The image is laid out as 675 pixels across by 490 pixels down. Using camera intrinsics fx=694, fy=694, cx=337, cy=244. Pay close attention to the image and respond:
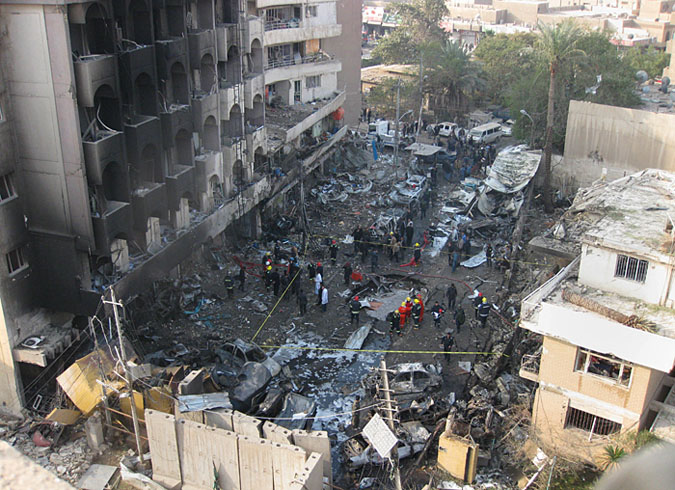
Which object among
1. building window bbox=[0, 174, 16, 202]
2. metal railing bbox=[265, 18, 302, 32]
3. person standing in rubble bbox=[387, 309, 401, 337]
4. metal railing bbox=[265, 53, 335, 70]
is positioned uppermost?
metal railing bbox=[265, 18, 302, 32]

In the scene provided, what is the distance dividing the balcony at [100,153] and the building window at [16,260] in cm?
295

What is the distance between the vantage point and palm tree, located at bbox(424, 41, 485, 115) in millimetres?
52906

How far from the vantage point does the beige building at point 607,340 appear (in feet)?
54.6

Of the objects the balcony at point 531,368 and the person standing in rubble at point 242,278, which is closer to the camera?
the balcony at point 531,368

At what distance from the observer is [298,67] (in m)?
38.8

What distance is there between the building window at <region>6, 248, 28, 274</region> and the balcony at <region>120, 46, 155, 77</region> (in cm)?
619

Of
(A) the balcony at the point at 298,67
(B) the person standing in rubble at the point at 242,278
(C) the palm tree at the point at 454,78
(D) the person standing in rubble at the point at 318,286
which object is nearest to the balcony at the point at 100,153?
(B) the person standing in rubble at the point at 242,278

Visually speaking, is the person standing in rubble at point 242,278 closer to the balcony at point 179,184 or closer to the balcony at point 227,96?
the balcony at point 179,184

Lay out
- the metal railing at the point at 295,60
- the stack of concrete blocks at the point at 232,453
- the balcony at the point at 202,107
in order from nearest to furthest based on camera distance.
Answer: the stack of concrete blocks at the point at 232,453
the balcony at the point at 202,107
the metal railing at the point at 295,60

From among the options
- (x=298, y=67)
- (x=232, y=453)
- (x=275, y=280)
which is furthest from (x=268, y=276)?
(x=298, y=67)

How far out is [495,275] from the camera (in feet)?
94.9

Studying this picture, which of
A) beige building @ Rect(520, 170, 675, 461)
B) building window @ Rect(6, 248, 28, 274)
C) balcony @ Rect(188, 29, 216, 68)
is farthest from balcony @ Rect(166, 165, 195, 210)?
beige building @ Rect(520, 170, 675, 461)

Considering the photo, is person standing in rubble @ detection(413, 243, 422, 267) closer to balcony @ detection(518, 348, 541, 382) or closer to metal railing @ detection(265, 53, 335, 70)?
balcony @ detection(518, 348, 541, 382)

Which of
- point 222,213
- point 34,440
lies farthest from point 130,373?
point 222,213
